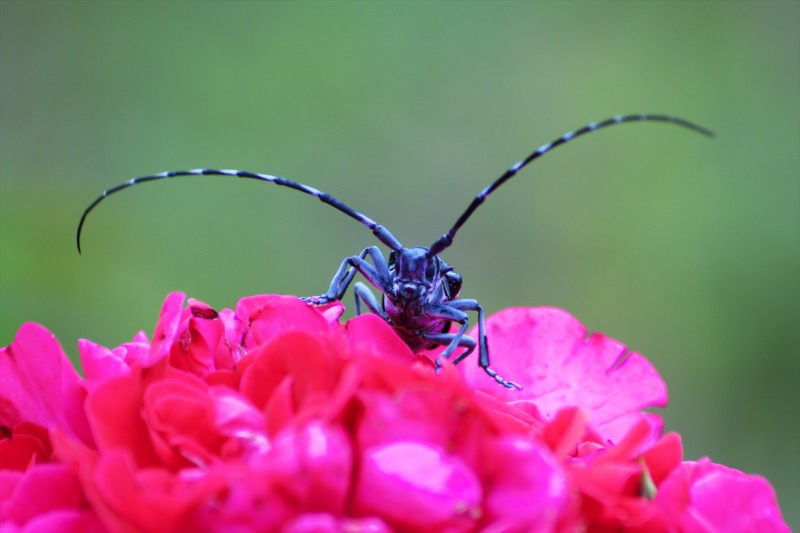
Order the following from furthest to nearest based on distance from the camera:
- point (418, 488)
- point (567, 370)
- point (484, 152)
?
point (484, 152) < point (567, 370) < point (418, 488)

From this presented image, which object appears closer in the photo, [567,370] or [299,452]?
[299,452]

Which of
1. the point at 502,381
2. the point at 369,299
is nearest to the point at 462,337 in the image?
the point at 502,381

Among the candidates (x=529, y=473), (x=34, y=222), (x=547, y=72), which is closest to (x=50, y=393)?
(x=529, y=473)

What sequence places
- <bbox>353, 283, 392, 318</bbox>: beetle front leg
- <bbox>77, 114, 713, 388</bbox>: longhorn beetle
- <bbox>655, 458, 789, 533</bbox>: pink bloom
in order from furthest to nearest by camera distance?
1. <bbox>353, 283, 392, 318</bbox>: beetle front leg
2. <bbox>77, 114, 713, 388</bbox>: longhorn beetle
3. <bbox>655, 458, 789, 533</bbox>: pink bloom

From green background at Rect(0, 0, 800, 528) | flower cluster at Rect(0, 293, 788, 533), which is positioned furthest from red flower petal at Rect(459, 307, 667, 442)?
green background at Rect(0, 0, 800, 528)

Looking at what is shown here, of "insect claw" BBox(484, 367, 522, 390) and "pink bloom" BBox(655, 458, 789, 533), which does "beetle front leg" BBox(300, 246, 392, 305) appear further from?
"pink bloom" BBox(655, 458, 789, 533)

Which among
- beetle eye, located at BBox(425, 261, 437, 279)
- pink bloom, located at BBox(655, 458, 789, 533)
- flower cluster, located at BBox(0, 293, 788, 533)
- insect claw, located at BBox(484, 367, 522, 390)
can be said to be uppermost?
beetle eye, located at BBox(425, 261, 437, 279)

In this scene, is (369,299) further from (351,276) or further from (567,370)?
(567,370)

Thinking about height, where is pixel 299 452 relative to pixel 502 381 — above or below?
above
